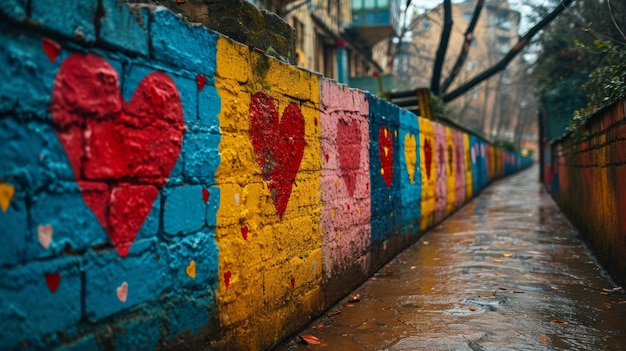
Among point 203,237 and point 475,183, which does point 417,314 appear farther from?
point 475,183

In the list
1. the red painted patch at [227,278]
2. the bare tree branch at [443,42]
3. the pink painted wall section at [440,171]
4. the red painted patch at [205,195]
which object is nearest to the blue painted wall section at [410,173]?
the pink painted wall section at [440,171]

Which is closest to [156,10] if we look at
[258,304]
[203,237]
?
[203,237]

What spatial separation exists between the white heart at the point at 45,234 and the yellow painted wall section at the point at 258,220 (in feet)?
2.97

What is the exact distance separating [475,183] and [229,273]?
1238 cm

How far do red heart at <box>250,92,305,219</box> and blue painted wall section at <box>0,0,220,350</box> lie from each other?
404 mm

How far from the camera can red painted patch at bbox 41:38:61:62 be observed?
154cm

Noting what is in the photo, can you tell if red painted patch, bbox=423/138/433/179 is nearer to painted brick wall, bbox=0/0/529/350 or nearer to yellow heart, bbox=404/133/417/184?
yellow heart, bbox=404/133/417/184

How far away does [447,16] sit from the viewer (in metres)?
12.0

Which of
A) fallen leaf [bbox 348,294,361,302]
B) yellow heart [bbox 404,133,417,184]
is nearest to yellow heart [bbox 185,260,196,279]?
fallen leaf [bbox 348,294,361,302]

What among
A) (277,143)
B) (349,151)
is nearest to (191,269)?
(277,143)

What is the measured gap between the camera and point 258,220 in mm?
2736

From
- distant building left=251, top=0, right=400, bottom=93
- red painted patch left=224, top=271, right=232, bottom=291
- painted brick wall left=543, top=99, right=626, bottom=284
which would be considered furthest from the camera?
distant building left=251, top=0, right=400, bottom=93

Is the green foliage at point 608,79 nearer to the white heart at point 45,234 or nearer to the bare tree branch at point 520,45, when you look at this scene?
the white heart at point 45,234

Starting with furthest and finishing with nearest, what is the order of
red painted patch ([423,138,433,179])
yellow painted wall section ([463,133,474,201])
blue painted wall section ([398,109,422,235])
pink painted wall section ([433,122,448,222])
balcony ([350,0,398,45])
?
balcony ([350,0,398,45]) < yellow painted wall section ([463,133,474,201]) < pink painted wall section ([433,122,448,222]) < red painted patch ([423,138,433,179]) < blue painted wall section ([398,109,422,235])
